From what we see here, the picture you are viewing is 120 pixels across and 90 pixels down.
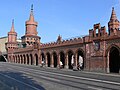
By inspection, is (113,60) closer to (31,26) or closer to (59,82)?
(59,82)

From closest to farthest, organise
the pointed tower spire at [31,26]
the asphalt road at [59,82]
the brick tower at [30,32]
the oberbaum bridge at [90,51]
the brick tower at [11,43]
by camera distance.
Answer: the asphalt road at [59,82] < the oberbaum bridge at [90,51] < the brick tower at [30,32] < the pointed tower spire at [31,26] < the brick tower at [11,43]

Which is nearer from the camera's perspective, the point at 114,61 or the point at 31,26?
the point at 114,61

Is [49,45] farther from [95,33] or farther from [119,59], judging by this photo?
[119,59]

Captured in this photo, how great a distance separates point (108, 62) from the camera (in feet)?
120

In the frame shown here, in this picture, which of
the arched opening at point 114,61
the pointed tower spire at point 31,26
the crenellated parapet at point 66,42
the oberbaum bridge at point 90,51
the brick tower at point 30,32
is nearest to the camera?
the oberbaum bridge at point 90,51

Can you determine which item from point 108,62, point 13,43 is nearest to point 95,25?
point 108,62

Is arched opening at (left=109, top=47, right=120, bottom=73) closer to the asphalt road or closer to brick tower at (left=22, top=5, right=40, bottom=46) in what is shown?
the asphalt road

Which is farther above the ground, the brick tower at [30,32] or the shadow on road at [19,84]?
the brick tower at [30,32]

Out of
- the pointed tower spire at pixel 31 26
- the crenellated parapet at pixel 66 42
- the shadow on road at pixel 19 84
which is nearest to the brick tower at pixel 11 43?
the pointed tower spire at pixel 31 26

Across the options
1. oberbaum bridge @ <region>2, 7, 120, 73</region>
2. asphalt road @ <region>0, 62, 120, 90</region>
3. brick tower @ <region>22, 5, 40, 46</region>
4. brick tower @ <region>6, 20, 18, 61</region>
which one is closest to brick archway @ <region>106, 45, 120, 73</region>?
oberbaum bridge @ <region>2, 7, 120, 73</region>

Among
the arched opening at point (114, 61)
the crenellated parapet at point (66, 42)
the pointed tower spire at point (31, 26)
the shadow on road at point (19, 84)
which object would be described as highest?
the pointed tower spire at point (31, 26)

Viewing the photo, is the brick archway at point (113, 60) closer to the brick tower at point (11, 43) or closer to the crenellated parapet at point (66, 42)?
the crenellated parapet at point (66, 42)

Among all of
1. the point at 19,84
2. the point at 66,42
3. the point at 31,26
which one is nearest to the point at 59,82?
the point at 19,84

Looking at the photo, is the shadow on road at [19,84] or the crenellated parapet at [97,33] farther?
the crenellated parapet at [97,33]
